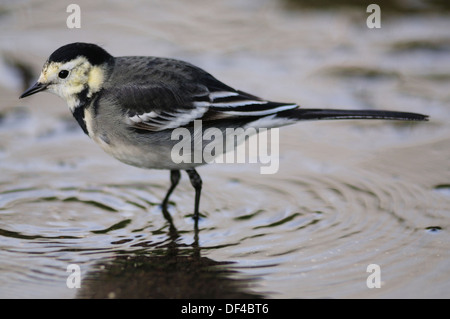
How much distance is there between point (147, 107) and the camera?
677 cm

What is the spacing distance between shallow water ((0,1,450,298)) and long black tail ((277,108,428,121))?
0.79 m

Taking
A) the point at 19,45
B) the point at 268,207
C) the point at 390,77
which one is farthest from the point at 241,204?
the point at 19,45

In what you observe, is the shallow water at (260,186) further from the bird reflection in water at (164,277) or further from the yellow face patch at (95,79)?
the yellow face patch at (95,79)

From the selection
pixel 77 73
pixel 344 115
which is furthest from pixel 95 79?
pixel 344 115

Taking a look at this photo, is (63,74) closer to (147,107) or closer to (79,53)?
(79,53)

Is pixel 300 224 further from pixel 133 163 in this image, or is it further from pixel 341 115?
pixel 133 163

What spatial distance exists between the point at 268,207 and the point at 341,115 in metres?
1.07

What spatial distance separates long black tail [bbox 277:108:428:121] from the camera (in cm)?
670

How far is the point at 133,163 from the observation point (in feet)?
22.3

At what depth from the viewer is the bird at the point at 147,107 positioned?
671 centimetres

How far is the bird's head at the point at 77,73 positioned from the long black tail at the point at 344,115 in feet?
5.46

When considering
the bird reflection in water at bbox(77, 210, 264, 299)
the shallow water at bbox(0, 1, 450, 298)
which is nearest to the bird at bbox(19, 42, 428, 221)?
the shallow water at bbox(0, 1, 450, 298)

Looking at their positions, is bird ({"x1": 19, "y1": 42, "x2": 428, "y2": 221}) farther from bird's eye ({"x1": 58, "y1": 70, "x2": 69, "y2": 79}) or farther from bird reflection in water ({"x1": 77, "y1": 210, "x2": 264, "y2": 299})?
bird reflection in water ({"x1": 77, "y1": 210, "x2": 264, "y2": 299})
